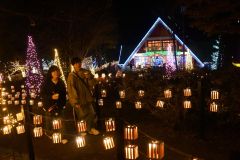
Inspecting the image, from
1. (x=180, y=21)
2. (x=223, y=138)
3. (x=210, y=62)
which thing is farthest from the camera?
(x=210, y=62)

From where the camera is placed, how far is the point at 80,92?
→ 28.5 feet

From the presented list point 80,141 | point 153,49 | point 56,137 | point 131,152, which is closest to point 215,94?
point 80,141

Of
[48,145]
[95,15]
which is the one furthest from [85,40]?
[48,145]

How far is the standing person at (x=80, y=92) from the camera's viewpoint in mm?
8562

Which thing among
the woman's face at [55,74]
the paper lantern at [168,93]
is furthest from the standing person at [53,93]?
the paper lantern at [168,93]

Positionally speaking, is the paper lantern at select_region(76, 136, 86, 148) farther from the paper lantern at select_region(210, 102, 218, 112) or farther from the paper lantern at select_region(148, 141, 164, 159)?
the paper lantern at select_region(210, 102, 218, 112)

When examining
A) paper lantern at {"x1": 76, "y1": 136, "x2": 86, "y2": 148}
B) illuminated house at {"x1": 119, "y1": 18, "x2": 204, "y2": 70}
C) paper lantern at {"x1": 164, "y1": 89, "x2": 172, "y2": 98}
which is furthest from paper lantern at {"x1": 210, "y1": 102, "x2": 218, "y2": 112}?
illuminated house at {"x1": 119, "y1": 18, "x2": 204, "y2": 70}

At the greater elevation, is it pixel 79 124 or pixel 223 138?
pixel 79 124

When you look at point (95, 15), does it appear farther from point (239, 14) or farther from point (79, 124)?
point (79, 124)

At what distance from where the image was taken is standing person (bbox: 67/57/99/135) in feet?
28.1

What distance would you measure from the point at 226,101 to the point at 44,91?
4738mm

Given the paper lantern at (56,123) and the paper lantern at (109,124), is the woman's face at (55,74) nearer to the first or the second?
the paper lantern at (56,123)

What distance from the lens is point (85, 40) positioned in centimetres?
2788

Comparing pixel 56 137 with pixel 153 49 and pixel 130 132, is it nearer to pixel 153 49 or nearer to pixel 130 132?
pixel 130 132
